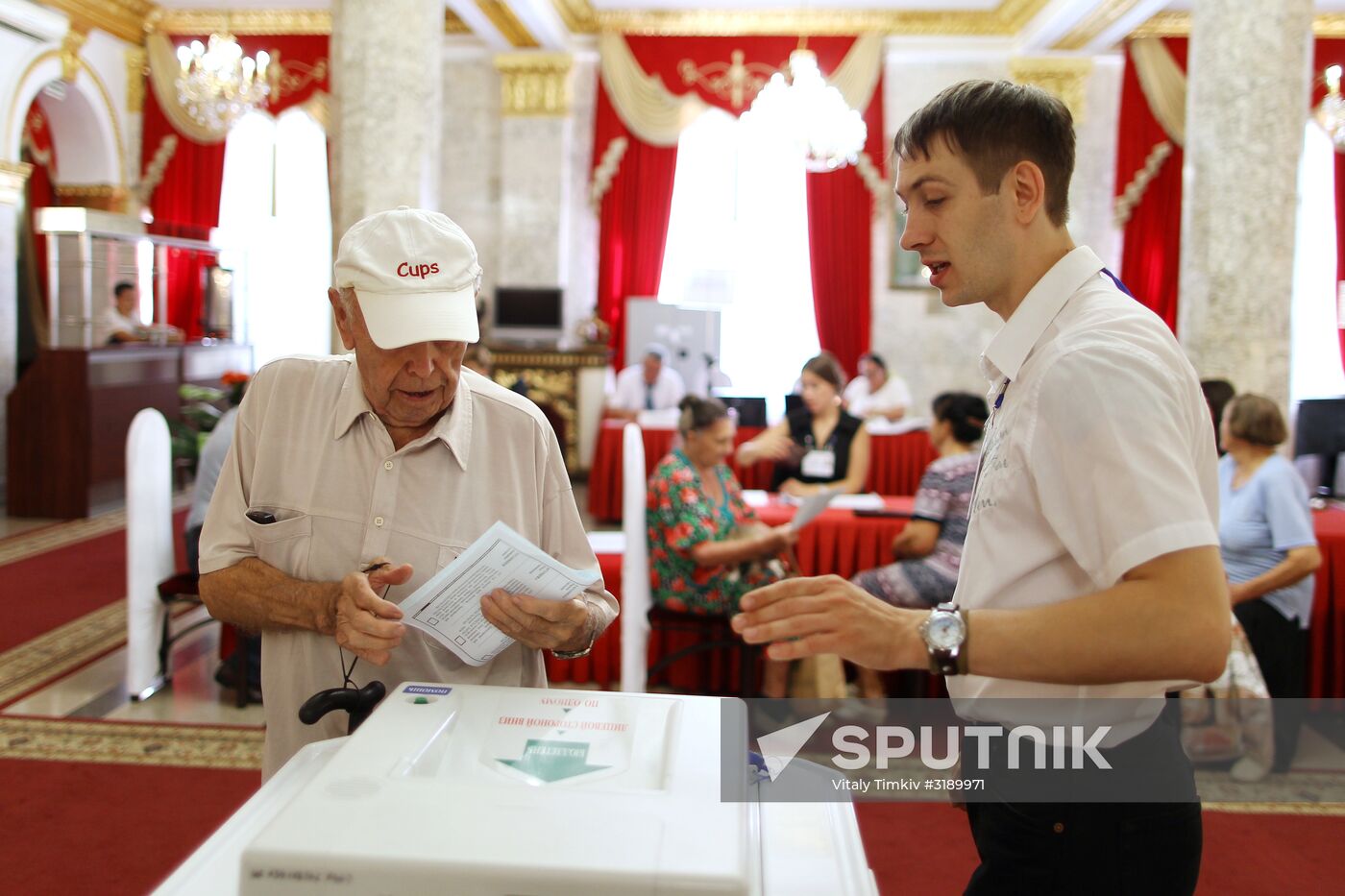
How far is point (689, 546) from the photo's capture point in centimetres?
388

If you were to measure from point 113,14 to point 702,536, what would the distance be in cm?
958

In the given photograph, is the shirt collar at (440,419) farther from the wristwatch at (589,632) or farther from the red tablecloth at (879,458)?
the red tablecloth at (879,458)

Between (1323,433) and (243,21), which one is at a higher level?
(243,21)

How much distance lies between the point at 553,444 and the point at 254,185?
11.3m

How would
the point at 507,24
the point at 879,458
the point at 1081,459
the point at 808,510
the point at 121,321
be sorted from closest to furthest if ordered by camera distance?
the point at 1081,459 → the point at 808,510 → the point at 879,458 → the point at 121,321 → the point at 507,24

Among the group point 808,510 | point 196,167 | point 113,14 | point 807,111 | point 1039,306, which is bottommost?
point 808,510

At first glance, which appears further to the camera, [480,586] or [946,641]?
[480,586]

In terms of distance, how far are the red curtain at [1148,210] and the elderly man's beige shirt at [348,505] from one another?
10312 mm

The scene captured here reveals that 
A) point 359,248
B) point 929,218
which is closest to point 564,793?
point 929,218

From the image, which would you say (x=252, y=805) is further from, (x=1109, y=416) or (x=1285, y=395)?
(x=1285, y=395)

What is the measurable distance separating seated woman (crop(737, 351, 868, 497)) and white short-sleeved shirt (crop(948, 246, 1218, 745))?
4321mm

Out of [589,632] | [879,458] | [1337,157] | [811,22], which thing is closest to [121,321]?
[879,458]

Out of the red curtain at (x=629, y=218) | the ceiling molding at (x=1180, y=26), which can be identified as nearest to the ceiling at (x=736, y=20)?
the ceiling molding at (x=1180, y=26)

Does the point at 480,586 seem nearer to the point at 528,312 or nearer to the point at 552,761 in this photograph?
the point at 552,761
